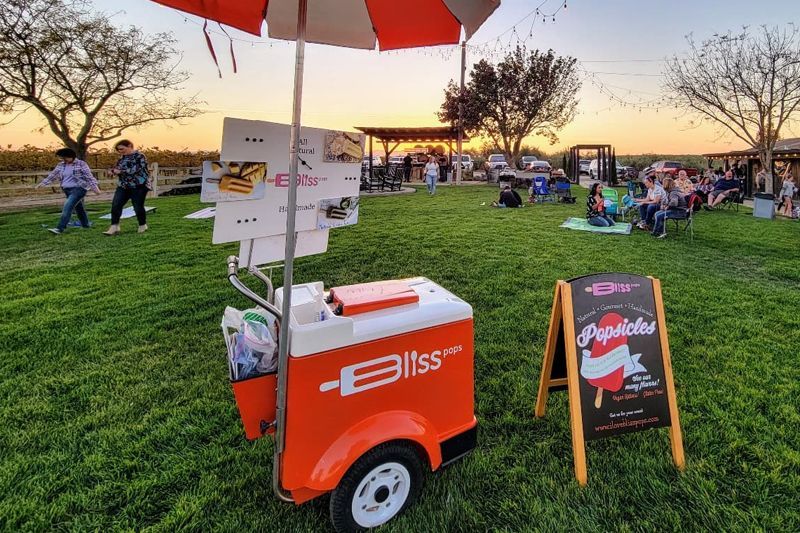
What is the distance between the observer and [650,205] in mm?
→ 8141

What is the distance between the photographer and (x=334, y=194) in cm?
202

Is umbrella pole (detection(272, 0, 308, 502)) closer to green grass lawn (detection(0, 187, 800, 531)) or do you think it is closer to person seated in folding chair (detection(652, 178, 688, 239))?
green grass lawn (detection(0, 187, 800, 531))

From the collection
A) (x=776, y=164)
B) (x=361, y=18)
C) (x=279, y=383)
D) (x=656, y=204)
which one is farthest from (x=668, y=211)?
(x=776, y=164)

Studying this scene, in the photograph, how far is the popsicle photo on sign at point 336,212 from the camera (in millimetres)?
2029

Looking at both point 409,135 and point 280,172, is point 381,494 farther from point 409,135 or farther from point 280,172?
point 409,135

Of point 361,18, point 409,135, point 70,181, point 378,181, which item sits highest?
point 409,135

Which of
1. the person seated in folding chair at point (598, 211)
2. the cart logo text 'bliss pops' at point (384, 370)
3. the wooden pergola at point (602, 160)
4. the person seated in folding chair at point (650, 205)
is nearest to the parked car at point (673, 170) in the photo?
the wooden pergola at point (602, 160)

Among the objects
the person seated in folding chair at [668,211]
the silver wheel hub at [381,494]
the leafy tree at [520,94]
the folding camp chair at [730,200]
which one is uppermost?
the leafy tree at [520,94]

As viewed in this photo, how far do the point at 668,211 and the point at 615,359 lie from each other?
7.09m

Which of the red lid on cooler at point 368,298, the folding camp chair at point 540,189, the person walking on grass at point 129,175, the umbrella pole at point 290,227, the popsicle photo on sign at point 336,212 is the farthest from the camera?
the folding camp chair at point 540,189

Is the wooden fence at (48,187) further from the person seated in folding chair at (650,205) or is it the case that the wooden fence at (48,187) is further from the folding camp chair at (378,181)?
the person seated in folding chair at (650,205)

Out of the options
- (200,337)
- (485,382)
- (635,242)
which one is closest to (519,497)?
(485,382)

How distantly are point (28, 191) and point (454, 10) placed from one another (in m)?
18.7

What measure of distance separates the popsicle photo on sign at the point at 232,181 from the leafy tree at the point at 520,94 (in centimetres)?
2724
